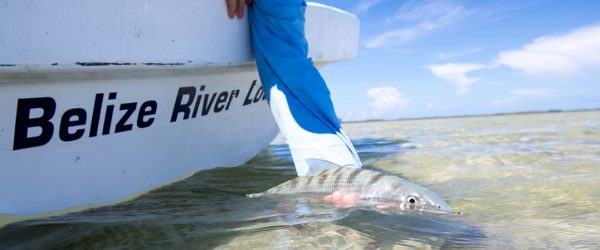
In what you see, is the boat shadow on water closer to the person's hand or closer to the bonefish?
the bonefish

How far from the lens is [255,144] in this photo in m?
5.10

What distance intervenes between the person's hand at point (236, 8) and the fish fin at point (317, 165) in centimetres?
117

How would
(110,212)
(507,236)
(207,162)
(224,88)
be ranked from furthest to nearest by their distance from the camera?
(207,162) → (224,88) → (110,212) → (507,236)

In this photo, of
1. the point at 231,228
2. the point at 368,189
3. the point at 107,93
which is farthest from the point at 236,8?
the point at 231,228

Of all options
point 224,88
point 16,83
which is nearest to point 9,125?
point 16,83

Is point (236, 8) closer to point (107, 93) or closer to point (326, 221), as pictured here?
point (107, 93)

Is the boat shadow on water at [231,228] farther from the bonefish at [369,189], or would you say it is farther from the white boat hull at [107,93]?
the white boat hull at [107,93]

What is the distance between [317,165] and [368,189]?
66 cm

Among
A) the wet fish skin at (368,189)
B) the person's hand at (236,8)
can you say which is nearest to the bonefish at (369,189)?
the wet fish skin at (368,189)

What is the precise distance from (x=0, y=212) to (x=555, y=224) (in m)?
2.66

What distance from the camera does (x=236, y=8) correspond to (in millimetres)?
3365

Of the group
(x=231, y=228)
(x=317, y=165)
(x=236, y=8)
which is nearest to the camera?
(x=231, y=228)

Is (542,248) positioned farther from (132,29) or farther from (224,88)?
(224,88)

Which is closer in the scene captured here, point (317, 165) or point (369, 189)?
point (369, 189)
